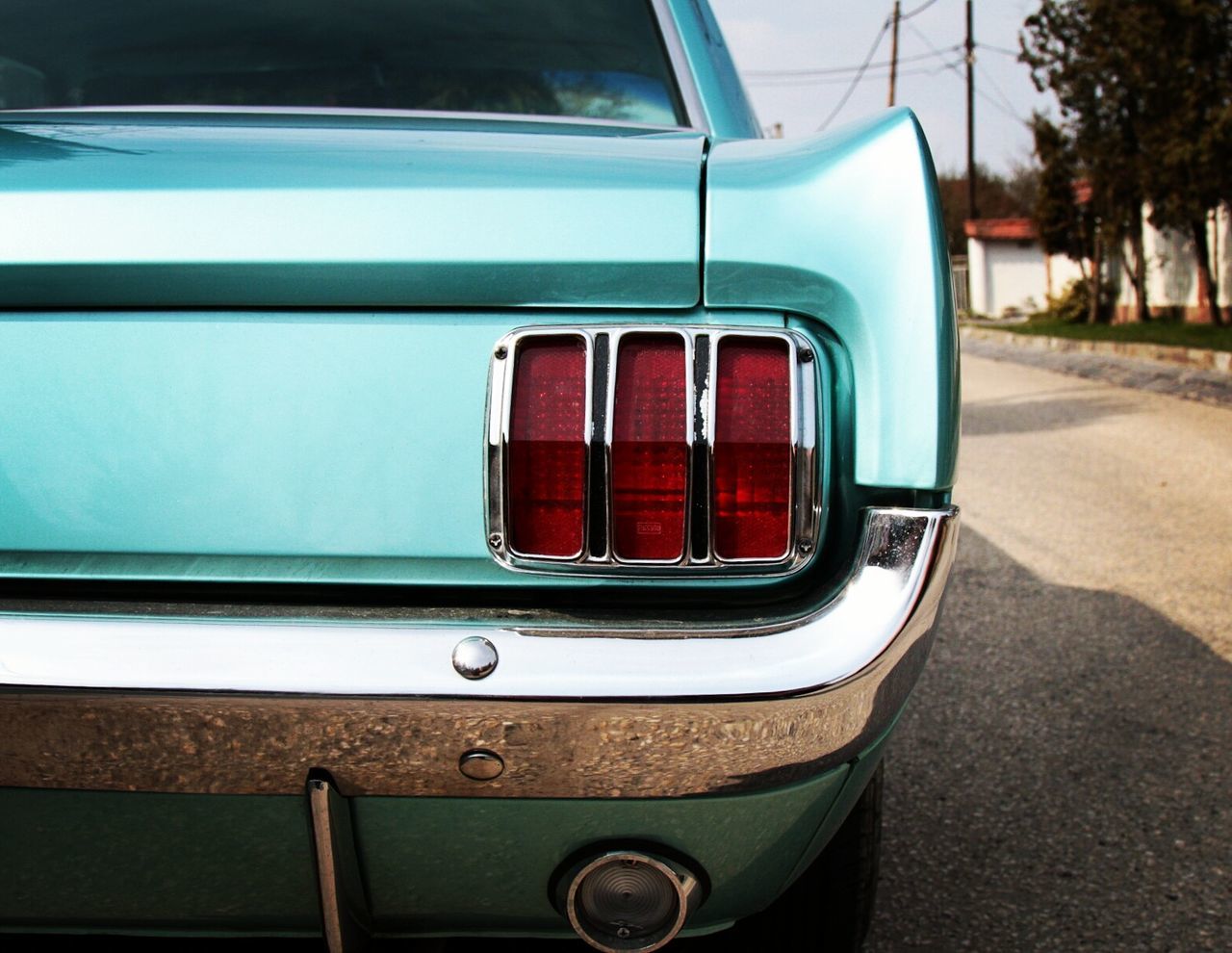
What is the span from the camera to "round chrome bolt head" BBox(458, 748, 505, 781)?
1151 millimetres

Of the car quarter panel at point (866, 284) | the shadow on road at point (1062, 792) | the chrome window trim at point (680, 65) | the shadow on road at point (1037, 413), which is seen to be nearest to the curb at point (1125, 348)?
the shadow on road at point (1037, 413)

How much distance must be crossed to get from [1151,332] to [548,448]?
19.4 m

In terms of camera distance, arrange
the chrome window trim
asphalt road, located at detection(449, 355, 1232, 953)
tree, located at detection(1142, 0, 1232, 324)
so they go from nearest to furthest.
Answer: the chrome window trim, asphalt road, located at detection(449, 355, 1232, 953), tree, located at detection(1142, 0, 1232, 324)

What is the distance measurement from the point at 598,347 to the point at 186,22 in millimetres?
1395

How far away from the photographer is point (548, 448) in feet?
3.88

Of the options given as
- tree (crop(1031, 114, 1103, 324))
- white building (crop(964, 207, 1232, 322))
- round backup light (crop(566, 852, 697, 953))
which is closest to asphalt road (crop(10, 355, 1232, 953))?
round backup light (crop(566, 852, 697, 953))

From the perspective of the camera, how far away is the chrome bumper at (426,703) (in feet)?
3.72

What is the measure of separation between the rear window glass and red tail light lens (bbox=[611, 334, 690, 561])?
99 centimetres

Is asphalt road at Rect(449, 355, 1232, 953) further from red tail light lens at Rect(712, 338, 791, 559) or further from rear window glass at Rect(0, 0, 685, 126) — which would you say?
rear window glass at Rect(0, 0, 685, 126)

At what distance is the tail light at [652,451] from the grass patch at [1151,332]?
1428 cm

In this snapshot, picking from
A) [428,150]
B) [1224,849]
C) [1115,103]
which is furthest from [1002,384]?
[428,150]

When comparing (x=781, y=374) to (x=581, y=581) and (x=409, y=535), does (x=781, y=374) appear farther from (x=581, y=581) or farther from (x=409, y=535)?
(x=409, y=535)

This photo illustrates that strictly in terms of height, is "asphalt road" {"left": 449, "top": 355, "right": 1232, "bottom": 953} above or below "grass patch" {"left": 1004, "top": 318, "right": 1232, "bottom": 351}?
below

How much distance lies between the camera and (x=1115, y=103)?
2041 cm
